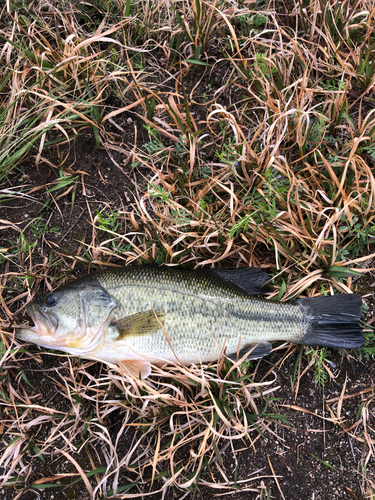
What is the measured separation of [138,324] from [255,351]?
114 cm

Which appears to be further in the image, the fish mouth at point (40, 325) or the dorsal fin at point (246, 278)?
the dorsal fin at point (246, 278)

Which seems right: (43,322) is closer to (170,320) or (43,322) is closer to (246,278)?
(170,320)

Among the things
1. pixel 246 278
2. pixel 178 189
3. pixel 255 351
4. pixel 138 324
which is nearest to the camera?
pixel 138 324

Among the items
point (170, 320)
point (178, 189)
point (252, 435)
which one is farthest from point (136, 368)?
point (178, 189)

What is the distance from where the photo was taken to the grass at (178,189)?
3340 mm

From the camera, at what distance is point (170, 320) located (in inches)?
128

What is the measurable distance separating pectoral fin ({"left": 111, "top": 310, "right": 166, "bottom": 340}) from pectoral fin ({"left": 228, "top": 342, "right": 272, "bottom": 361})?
78 cm

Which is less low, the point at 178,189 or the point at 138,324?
the point at 178,189

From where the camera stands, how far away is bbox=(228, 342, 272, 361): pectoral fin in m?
3.32

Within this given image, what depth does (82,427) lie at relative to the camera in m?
3.40

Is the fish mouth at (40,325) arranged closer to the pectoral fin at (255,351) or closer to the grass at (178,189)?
the grass at (178,189)

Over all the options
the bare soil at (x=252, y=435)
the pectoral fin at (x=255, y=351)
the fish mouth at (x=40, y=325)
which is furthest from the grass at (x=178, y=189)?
the fish mouth at (x=40, y=325)

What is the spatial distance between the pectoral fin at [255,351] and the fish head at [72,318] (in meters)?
1.23

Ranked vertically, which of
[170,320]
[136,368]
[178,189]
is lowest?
[136,368]
